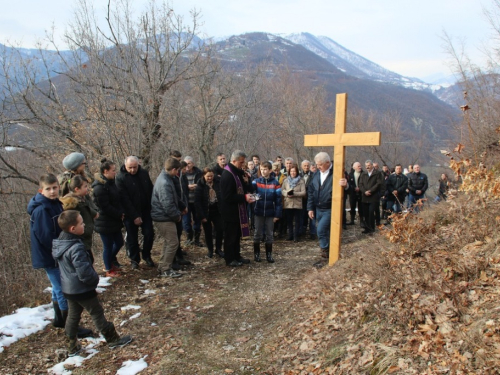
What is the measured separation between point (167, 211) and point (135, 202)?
724mm

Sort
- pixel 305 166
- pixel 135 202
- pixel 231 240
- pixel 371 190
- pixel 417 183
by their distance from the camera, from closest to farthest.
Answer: pixel 135 202
pixel 231 240
pixel 371 190
pixel 305 166
pixel 417 183

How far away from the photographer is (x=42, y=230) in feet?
13.6

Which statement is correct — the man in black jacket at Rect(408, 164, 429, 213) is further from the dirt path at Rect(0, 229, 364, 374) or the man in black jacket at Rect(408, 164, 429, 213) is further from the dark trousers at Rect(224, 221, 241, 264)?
the dark trousers at Rect(224, 221, 241, 264)

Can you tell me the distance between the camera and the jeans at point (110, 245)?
20.0 ft

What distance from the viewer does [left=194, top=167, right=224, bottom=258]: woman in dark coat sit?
299 inches

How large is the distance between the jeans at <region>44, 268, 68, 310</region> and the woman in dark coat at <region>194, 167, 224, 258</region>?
3509 millimetres

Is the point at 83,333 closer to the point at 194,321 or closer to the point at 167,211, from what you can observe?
the point at 194,321

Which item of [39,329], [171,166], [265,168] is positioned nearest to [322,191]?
[265,168]

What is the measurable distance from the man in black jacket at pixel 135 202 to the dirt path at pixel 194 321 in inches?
16.3

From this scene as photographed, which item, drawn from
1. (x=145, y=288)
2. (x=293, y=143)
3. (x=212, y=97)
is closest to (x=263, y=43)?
(x=293, y=143)

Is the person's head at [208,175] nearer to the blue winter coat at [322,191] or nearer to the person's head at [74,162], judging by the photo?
the blue winter coat at [322,191]

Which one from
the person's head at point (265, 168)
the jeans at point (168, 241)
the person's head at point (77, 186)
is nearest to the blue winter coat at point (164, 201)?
the jeans at point (168, 241)

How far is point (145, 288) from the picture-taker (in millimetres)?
5836

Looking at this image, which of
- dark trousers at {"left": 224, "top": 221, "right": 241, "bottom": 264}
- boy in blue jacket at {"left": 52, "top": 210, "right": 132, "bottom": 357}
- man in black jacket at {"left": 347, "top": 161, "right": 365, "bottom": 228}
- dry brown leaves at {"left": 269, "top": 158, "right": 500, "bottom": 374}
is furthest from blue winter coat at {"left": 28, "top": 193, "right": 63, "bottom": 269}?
man in black jacket at {"left": 347, "top": 161, "right": 365, "bottom": 228}
